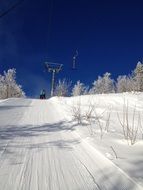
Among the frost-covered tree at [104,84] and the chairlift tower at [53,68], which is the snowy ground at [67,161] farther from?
the frost-covered tree at [104,84]

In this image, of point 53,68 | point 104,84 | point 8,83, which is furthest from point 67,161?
point 104,84

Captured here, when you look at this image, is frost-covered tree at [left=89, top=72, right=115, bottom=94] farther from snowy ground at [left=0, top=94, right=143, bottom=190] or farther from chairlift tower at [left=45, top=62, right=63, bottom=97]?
snowy ground at [left=0, top=94, right=143, bottom=190]

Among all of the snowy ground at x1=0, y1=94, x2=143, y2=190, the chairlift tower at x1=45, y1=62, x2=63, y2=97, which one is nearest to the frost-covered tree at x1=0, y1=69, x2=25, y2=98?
the chairlift tower at x1=45, y1=62, x2=63, y2=97

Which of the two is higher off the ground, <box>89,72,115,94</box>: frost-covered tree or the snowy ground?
<box>89,72,115,94</box>: frost-covered tree

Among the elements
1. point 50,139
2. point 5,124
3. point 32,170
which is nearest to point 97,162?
point 32,170

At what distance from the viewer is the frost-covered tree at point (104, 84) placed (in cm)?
7400

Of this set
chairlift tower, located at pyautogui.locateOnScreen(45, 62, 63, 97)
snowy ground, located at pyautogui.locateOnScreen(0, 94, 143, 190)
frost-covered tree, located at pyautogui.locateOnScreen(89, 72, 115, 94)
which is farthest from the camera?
frost-covered tree, located at pyautogui.locateOnScreen(89, 72, 115, 94)

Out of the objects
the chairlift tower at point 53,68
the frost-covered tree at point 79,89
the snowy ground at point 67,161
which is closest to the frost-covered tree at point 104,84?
the frost-covered tree at point 79,89

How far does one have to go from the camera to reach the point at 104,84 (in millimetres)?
75375

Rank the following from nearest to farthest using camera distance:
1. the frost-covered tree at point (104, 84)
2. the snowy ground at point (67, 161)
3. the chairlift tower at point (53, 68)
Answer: the snowy ground at point (67, 161) → the chairlift tower at point (53, 68) → the frost-covered tree at point (104, 84)

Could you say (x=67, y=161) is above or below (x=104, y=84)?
below

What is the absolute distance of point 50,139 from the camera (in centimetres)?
507

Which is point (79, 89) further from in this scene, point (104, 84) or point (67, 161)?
point (67, 161)

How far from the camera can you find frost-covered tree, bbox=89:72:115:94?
74000mm
